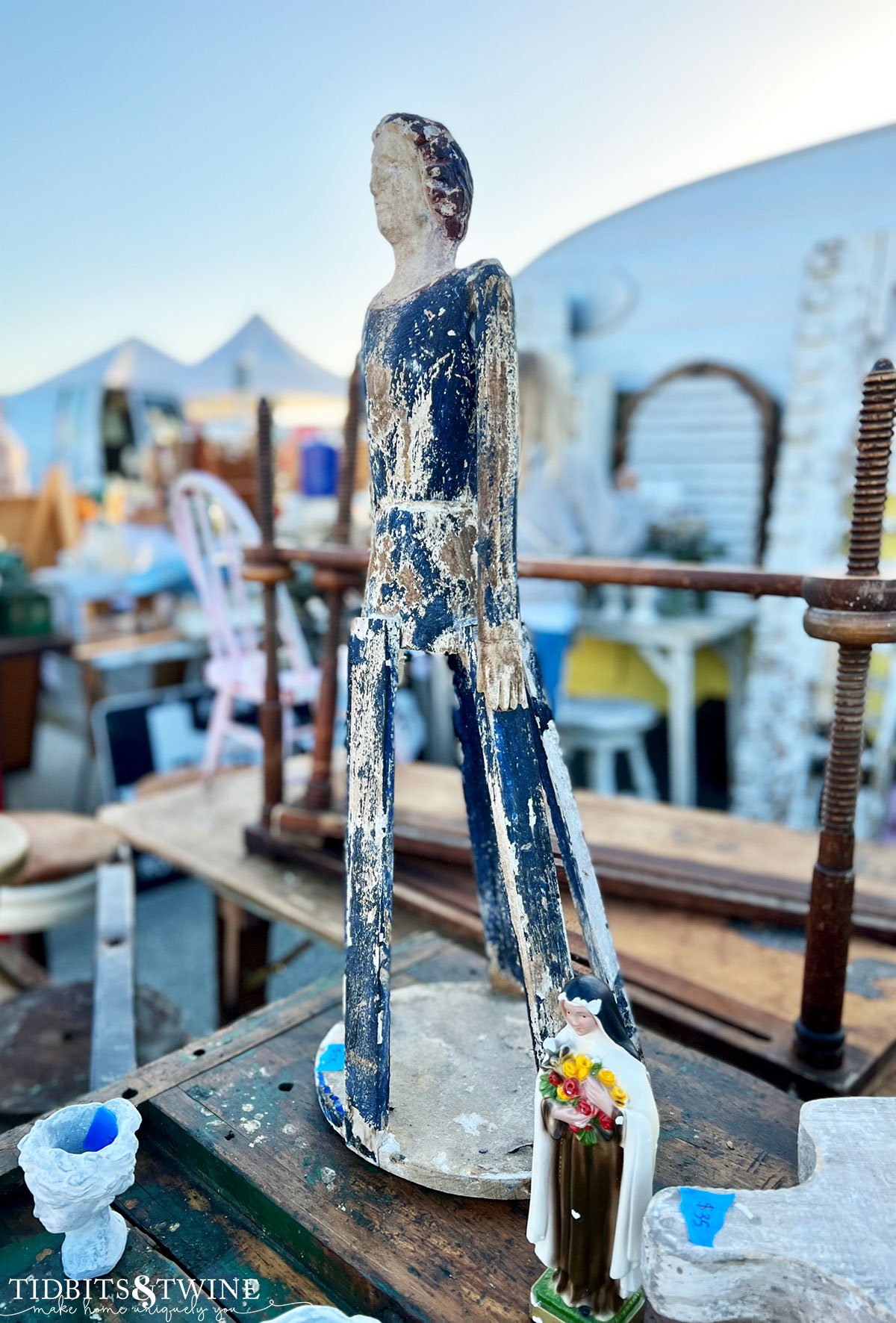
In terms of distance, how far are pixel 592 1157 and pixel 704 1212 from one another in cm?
13

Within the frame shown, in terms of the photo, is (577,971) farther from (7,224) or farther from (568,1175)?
(7,224)

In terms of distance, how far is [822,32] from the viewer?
1561mm

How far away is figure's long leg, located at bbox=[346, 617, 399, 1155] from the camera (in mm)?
1210

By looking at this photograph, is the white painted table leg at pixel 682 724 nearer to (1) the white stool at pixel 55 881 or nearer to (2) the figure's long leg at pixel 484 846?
(1) the white stool at pixel 55 881

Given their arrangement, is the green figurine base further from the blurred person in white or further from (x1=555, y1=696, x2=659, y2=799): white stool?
(x1=555, y1=696, x2=659, y2=799): white stool

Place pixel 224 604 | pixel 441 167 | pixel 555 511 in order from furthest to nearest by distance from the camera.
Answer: pixel 555 511 → pixel 224 604 → pixel 441 167

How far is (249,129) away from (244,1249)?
199cm

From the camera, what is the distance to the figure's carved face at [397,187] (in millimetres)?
1143

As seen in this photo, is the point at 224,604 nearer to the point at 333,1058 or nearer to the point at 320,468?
the point at 333,1058

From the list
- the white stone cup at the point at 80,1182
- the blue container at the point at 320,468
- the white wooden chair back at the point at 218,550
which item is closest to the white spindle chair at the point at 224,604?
the white wooden chair back at the point at 218,550

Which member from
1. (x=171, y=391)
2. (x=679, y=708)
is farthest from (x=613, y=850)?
(x=171, y=391)

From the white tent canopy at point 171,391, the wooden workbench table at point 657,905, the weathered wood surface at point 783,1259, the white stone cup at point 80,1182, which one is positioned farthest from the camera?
the white tent canopy at point 171,391

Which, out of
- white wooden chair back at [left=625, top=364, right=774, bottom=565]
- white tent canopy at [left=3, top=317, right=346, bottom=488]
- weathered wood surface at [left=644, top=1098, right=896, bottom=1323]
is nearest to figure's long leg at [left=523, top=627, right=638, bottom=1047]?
weathered wood surface at [left=644, top=1098, right=896, bottom=1323]

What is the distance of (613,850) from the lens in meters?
2.19
